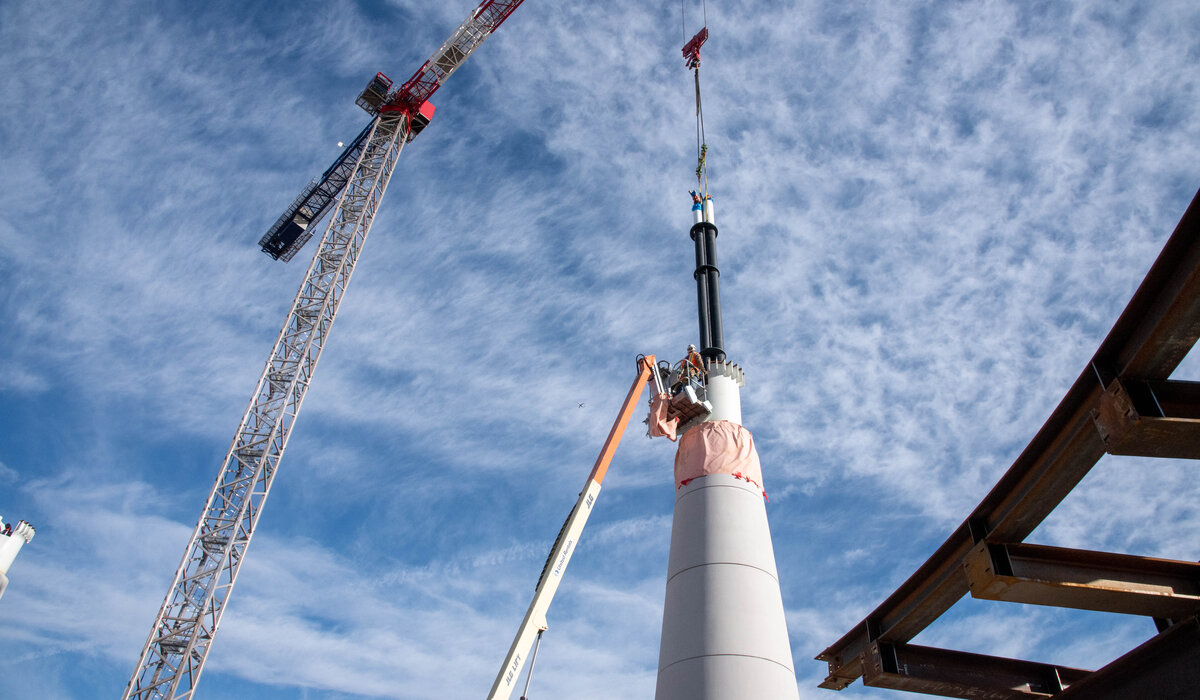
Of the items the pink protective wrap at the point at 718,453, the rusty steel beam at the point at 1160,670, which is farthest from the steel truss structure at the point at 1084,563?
the pink protective wrap at the point at 718,453

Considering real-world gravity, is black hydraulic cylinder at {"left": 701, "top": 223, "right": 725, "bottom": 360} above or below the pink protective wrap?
above

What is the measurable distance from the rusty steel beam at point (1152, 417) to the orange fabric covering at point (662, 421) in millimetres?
12781

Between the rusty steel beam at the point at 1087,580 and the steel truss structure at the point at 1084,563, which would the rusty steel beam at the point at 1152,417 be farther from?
the rusty steel beam at the point at 1087,580

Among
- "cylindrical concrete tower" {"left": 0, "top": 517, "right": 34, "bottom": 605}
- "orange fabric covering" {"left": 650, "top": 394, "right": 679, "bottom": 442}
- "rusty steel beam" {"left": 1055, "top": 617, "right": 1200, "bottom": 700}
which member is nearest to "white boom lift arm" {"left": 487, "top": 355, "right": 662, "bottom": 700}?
"orange fabric covering" {"left": 650, "top": 394, "right": 679, "bottom": 442}

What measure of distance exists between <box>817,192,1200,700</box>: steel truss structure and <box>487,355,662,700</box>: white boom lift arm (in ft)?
34.4

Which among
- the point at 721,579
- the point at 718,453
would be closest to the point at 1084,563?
the point at 721,579

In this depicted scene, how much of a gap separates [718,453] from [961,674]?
7.64 metres

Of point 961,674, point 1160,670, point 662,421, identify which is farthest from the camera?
point 662,421

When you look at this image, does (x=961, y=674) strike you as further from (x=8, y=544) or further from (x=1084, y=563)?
(x=8, y=544)

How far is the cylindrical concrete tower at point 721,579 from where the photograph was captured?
14.5 m

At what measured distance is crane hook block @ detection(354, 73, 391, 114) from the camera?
206 feet

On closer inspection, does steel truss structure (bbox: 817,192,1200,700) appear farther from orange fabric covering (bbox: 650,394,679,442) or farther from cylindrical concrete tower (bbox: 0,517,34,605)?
cylindrical concrete tower (bbox: 0,517,34,605)

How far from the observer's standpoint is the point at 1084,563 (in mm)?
9875

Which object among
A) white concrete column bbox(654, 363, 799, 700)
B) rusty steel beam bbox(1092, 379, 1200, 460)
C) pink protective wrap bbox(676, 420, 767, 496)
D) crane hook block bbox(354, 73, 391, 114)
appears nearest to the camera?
rusty steel beam bbox(1092, 379, 1200, 460)
